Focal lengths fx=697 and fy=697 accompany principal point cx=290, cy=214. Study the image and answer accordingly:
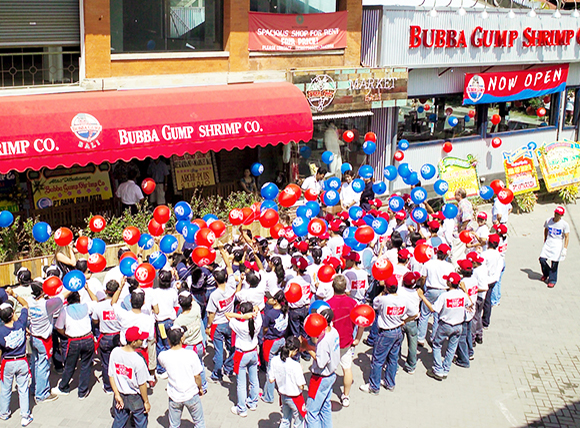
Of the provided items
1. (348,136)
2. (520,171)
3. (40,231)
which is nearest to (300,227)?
(40,231)

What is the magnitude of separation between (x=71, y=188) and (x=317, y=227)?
5.72 m

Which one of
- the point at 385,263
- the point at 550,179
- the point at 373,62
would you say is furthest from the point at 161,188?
the point at 550,179

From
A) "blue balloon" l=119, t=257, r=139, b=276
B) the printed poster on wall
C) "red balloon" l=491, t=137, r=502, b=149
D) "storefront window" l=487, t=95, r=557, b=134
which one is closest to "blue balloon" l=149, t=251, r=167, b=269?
"blue balloon" l=119, t=257, r=139, b=276

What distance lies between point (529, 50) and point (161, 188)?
438 inches

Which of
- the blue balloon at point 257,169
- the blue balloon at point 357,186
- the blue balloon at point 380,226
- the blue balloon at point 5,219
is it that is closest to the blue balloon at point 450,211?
the blue balloon at point 380,226

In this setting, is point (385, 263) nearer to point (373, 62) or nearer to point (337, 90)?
point (337, 90)

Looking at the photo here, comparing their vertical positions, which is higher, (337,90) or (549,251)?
(337,90)

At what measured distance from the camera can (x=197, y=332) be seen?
8883mm

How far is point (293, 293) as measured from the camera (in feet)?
30.0

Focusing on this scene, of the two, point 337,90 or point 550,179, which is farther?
point 550,179

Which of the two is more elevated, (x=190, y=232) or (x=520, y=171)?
(x=190, y=232)

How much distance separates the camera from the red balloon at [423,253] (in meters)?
10.4

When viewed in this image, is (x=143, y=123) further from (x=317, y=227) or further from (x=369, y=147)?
(x=369, y=147)

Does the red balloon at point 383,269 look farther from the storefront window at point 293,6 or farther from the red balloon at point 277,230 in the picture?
the storefront window at point 293,6
